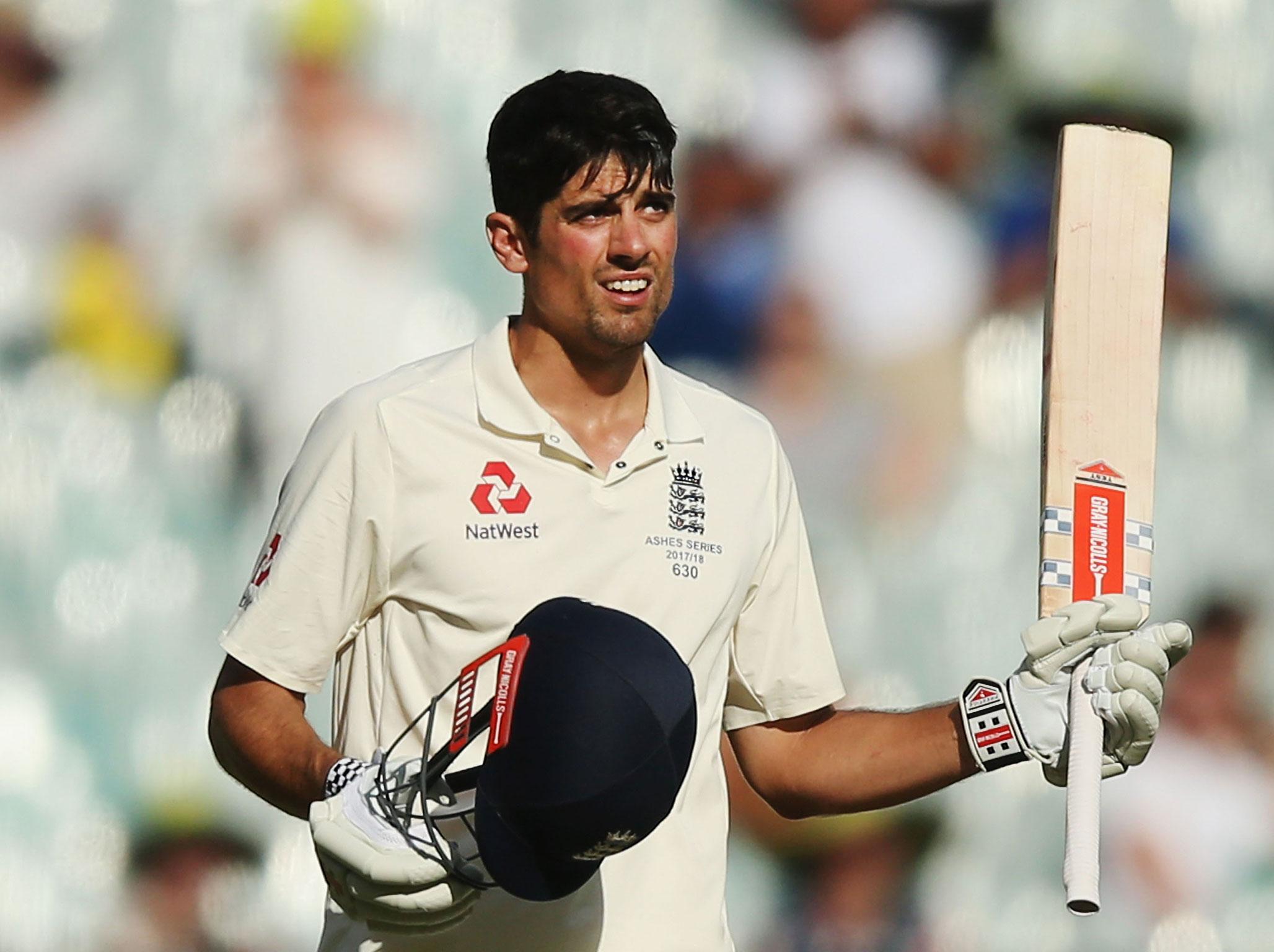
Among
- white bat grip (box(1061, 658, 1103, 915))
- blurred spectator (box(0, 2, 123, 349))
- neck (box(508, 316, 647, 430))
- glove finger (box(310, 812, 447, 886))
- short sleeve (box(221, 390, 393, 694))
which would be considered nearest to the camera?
glove finger (box(310, 812, 447, 886))

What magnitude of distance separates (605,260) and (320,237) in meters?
1.05

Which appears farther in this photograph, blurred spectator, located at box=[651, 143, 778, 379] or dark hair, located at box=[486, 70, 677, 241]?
blurred spectator, located at box=[651, 143, 778, 379]

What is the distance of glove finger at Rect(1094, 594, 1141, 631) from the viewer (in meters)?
2.51

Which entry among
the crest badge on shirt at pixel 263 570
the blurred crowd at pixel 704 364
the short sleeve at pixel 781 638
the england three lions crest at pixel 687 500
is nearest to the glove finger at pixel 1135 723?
the short sleeve at pixel 781 638

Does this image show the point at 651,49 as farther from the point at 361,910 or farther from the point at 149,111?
the point at 361,910

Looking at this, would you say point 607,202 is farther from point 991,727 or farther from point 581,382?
point 991,727

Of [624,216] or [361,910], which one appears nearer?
[361,910]

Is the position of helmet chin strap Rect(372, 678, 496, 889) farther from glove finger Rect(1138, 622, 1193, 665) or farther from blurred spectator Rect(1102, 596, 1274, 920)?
blurred spectator Rect(1102, 596, 1274, 920)

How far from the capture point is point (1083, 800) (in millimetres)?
2375

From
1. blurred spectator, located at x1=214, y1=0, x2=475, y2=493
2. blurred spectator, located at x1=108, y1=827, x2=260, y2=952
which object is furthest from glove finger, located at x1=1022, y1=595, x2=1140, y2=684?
blurred spectator, located at x1=108, y1=827, x2=260, y2=952

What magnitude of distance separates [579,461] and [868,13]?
1358 millimetres

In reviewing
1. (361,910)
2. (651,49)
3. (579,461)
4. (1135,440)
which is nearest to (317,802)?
(361,910)

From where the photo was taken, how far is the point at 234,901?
3334mm

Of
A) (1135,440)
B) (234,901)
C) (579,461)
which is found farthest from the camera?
(234,901)
